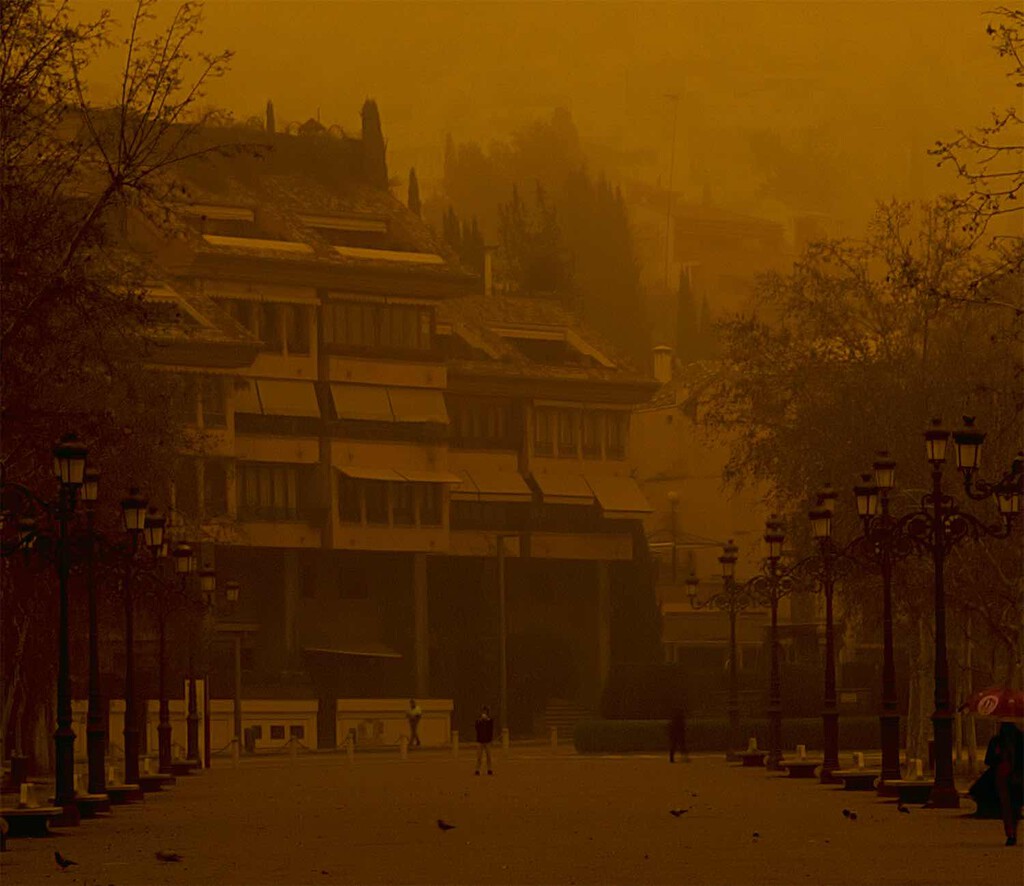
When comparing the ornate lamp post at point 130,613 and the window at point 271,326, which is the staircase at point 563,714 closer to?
the window at point 271,326

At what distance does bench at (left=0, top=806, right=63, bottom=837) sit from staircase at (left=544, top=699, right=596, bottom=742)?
224 feet

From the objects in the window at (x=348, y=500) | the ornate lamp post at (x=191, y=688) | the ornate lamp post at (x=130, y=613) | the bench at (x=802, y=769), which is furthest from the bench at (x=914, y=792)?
the window at (x=348, y=500)

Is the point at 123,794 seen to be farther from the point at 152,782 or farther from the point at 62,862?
the point at 62,862

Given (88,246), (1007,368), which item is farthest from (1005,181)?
(88,246)

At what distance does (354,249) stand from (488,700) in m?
17.4

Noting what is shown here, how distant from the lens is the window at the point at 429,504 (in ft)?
341

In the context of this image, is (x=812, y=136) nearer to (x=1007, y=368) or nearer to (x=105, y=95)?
(x=105, y=95)

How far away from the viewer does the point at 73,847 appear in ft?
95.5

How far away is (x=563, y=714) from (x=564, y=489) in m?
12.3

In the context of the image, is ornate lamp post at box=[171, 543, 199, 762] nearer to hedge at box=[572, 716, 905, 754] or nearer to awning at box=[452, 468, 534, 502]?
hedge at box=[572, 716, 905, 754]

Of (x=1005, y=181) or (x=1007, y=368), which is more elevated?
(x=1005, y=181)

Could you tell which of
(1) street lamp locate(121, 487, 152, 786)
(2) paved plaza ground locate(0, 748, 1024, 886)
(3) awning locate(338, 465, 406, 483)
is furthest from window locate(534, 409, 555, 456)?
(1) street lamp locate(121, 487, 152, 786)

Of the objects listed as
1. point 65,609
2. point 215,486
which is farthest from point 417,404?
point 65,609

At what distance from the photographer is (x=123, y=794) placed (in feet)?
142
